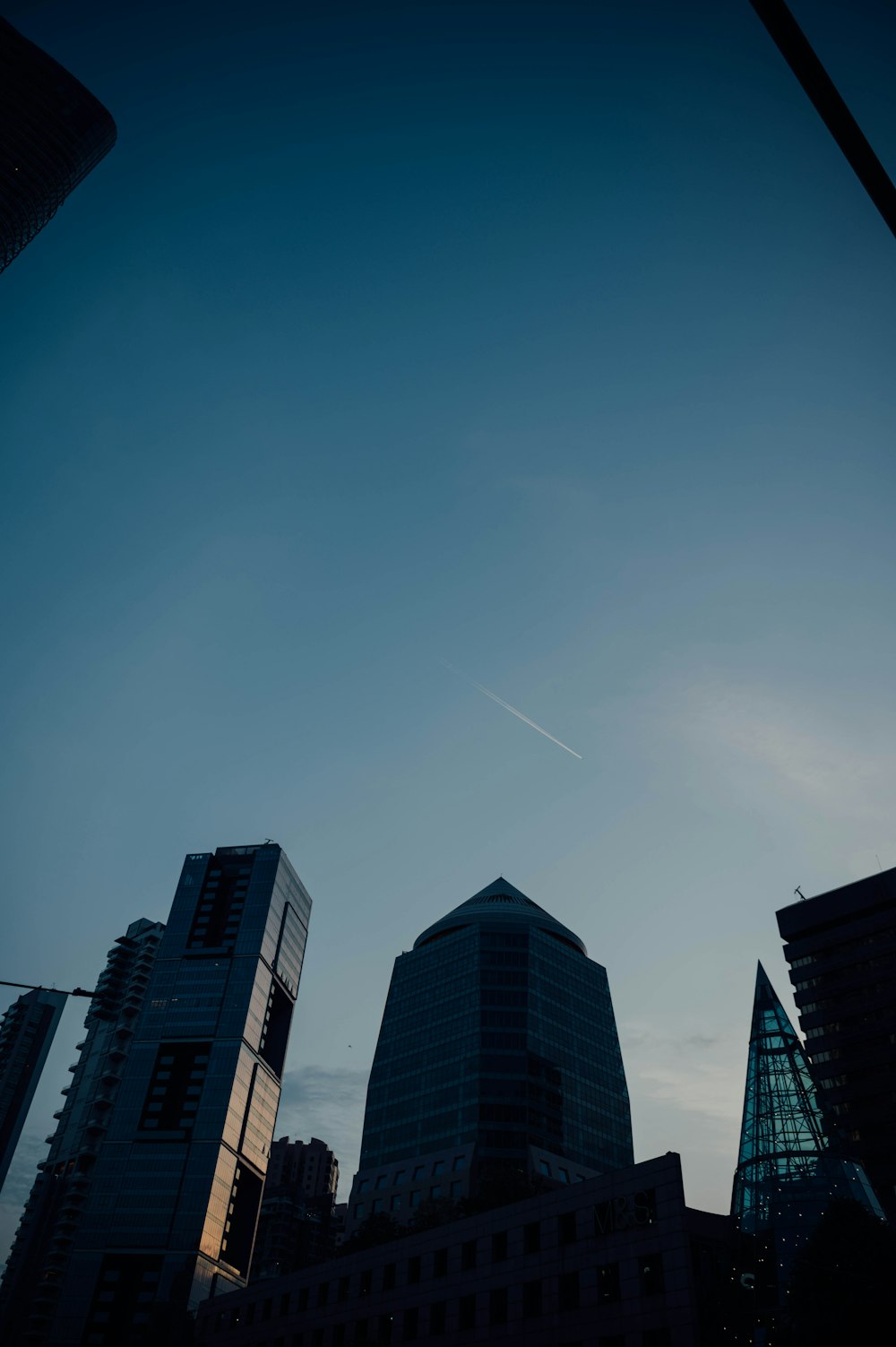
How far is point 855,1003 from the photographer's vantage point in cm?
11394

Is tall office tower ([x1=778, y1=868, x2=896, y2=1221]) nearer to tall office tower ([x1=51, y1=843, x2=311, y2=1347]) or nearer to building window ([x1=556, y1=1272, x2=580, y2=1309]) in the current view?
building window ([x1=556, y1=1272, x2=580, y2=1309])

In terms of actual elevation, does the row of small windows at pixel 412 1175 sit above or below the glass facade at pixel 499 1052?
below

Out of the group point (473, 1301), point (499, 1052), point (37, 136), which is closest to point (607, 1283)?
point (473, 1301)

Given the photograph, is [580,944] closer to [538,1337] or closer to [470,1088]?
[470,1088]

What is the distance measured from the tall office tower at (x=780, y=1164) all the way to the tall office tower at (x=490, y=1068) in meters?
55.8

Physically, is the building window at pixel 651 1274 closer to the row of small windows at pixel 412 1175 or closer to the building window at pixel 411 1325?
the building window at pixel 411 1325

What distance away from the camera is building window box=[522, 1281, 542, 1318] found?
2272 inches

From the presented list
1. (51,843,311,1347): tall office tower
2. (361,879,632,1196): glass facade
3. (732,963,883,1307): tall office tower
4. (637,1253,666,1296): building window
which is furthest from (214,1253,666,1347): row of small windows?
(51,843,311,1347): tall office tower

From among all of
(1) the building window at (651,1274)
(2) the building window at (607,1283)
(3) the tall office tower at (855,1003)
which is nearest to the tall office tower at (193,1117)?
(3) the tall office tower at (855,1003)

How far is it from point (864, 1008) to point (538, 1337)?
236 feet

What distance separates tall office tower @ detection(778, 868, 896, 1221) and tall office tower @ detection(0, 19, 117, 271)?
160 m

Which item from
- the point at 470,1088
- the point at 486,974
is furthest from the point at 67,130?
the point at 470,1088

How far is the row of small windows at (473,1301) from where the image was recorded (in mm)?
53438

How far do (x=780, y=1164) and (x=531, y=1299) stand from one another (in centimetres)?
1973
